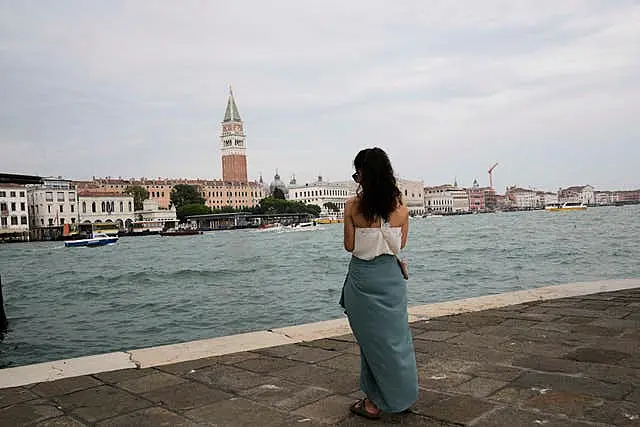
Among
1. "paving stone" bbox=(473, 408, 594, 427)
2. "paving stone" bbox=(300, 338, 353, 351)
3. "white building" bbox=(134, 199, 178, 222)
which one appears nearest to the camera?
"paving stone" bbox=(473, 408, 594, 427)

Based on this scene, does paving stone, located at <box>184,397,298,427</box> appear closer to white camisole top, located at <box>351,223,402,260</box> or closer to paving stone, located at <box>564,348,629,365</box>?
white camisole top, located at <box>351,223,402,260</box>

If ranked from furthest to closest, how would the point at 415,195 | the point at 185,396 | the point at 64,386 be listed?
the point at 415,195
the point at 64,386
the point at 185,396

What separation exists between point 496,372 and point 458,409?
74 cm

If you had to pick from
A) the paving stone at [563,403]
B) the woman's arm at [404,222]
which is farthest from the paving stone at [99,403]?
the paving stone at [563,403]

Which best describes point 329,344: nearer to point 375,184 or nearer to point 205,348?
point 205,348

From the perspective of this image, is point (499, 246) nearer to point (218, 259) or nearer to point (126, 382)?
point (218, 259)

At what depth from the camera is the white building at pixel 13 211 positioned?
77.6 m

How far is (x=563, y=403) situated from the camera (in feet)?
10.3

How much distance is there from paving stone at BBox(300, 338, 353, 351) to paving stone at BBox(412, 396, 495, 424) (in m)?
1.48

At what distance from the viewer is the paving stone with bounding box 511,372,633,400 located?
129 inches

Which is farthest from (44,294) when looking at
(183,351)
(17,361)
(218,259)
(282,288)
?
(183,351)

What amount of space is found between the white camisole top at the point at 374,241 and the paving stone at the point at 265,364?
139cm

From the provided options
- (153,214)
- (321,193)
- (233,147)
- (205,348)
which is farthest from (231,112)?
(205,348)

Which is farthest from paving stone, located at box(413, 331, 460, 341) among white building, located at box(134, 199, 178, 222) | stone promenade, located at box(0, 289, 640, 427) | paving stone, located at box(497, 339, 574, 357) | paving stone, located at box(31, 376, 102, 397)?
white building, located at box(134, 199, 178, 222)
